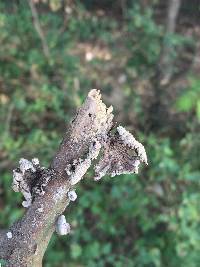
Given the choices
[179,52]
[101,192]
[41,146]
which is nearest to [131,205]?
[101,192]

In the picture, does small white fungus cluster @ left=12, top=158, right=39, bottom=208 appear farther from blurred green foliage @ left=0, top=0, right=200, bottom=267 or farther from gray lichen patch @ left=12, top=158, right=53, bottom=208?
blurred green foliage @ left=0, top=0, right=200, bottom=267

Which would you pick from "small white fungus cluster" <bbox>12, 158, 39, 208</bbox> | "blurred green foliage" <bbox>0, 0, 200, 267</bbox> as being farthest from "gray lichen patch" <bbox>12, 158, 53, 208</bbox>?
"blurred green foliage" <bbox>0, 0, 200, 267</bbox>

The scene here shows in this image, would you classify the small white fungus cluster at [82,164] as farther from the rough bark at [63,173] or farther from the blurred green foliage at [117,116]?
the blurred green foliage at [117,116]

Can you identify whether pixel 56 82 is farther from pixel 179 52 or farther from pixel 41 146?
pixel 179 52

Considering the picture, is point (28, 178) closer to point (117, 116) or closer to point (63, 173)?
point (63, 173)

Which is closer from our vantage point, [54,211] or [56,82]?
[54,211]

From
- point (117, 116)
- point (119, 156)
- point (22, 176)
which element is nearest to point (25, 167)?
point (22, 176)

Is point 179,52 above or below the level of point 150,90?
above
